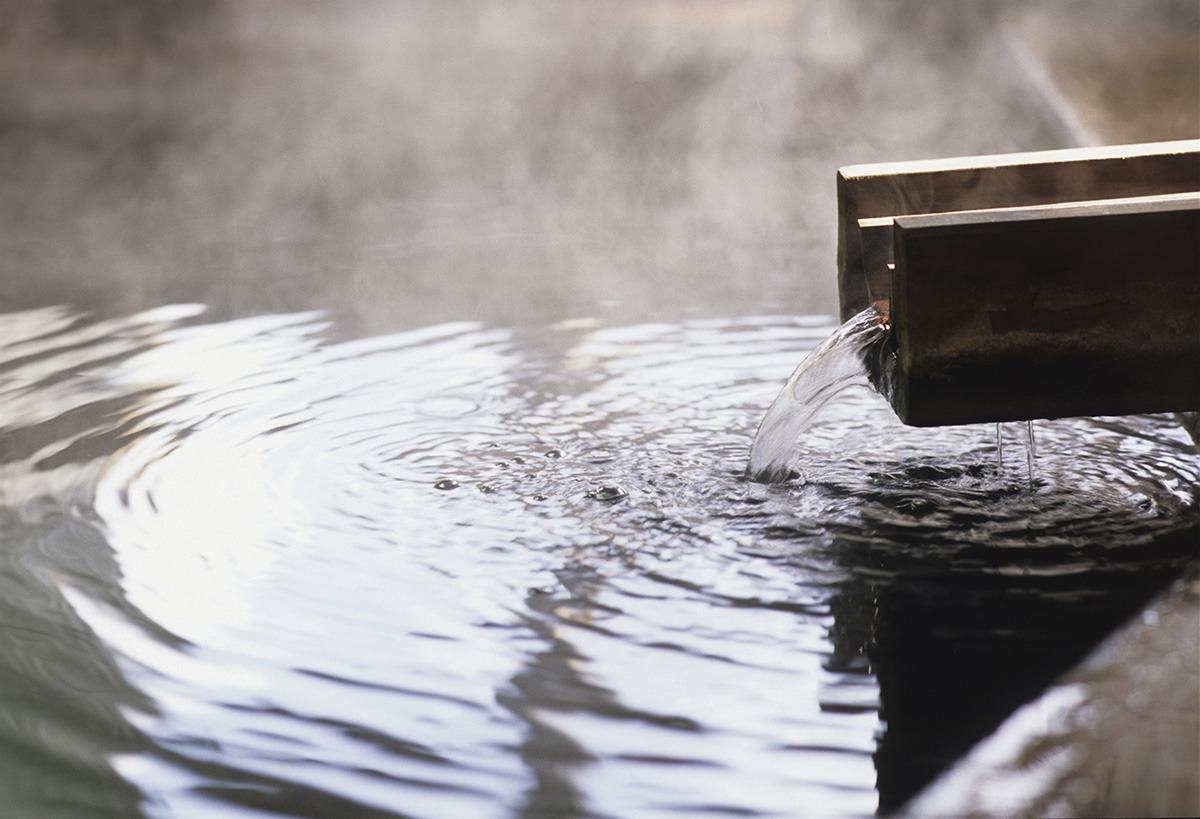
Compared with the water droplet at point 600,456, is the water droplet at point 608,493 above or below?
below

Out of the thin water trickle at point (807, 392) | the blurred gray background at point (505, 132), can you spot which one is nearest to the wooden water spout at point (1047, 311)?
the thin water trickle at point (807, 392)

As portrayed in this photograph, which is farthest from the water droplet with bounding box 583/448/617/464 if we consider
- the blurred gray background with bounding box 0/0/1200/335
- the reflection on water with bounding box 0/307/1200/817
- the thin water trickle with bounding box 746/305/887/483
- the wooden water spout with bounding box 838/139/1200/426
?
the blurred gray background with bounding box 0/0/1200/335

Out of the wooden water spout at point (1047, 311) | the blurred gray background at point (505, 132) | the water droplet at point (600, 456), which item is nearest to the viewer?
the wooden water spout at point (1047, 311)

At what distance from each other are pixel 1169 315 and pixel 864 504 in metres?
0.71

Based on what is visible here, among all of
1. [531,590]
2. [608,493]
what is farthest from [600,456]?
[531,590]

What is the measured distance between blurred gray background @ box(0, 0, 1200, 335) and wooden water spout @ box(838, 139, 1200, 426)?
7.30 feet

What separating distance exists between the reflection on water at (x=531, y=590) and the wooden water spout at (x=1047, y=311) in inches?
10.6

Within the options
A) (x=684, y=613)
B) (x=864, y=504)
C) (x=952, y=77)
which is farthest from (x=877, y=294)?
(x=952, y=77)

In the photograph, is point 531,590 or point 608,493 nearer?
point 531,590

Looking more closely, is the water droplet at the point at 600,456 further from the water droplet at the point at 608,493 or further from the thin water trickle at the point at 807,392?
the thin water trickle at the point at 807,392

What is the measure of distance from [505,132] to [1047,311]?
7.94 metres

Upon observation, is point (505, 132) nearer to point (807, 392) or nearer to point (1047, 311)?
point (807, 392)

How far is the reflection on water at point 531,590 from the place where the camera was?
6.45 ft

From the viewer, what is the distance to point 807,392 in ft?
10.1
